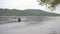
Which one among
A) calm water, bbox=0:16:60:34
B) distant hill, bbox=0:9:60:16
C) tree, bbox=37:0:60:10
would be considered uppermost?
tree, bbox=37:0:60:10

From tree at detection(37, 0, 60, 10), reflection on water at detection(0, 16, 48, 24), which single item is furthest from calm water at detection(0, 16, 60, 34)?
tree at detection(37, 0, 60, 10)

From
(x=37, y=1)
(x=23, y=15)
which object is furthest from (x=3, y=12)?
(x=37, y=1)

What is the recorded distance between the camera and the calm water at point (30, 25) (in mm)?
1954

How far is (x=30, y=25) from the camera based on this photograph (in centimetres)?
223

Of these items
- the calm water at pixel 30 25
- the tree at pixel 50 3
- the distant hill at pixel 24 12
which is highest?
the tree at pixel 50 3

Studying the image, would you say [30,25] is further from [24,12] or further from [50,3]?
[50,3]

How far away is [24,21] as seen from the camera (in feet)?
7.19

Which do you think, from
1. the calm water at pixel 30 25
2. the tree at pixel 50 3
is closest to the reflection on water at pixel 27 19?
the calm water at pixel 30 25

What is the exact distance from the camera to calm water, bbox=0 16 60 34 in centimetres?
195

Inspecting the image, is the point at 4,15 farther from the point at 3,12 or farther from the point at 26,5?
the point at 26,5

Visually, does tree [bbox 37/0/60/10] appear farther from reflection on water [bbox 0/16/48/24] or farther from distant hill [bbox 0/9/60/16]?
reflection on water [bbox 0/16/48/24]

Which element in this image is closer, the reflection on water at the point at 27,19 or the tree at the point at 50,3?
the tree at the point at 50,3

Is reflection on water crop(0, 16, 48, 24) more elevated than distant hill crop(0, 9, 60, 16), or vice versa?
distant hill crop(0, 9, 60, 16)

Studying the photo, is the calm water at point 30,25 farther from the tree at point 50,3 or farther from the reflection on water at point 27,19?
the tree at point 50,3
